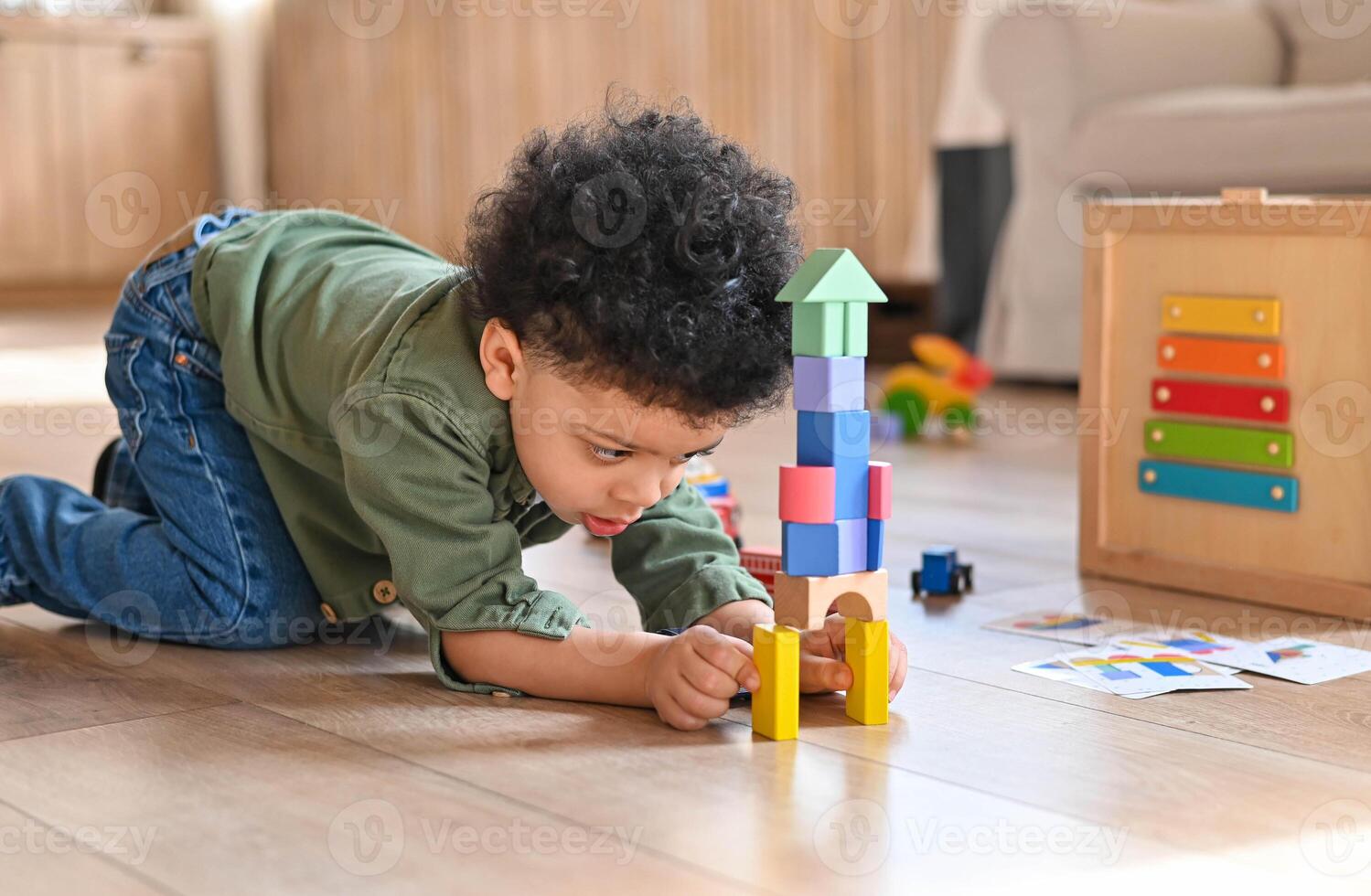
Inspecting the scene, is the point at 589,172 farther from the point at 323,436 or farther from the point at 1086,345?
the point at 1086,345

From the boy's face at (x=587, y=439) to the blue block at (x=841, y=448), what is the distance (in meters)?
0.06

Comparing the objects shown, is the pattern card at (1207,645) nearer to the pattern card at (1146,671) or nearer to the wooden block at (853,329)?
the pattern card at (1146,671)

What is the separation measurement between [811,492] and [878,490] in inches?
1.7

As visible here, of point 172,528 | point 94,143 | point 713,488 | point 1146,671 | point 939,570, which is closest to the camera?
point 1146,671

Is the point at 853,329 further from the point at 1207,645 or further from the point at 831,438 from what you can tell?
the point at 1207,645

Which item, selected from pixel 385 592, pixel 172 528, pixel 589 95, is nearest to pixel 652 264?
pixel 385 592

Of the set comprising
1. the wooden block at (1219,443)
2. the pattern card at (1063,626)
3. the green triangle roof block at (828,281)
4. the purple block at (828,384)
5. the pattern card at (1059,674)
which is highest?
→ the green triangle roof block at (828,281)

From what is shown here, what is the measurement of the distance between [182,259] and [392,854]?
659 millimetres

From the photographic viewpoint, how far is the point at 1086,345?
4.57 ft

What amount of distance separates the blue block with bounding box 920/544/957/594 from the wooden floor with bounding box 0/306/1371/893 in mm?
103

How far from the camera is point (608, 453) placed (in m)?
0.90

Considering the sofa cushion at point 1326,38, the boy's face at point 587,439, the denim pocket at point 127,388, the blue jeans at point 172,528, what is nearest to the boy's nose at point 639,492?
the boy's face at point 587,439

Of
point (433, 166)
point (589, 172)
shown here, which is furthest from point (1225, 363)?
point (433, 166)

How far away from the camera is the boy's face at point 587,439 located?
0.86 meters
